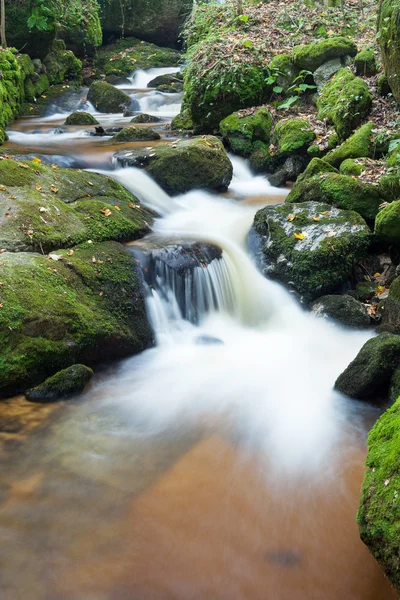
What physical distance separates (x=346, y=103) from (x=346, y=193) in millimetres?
3156

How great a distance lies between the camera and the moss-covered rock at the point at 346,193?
690 cm

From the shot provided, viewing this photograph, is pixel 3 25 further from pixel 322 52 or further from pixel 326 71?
pixel 326 71

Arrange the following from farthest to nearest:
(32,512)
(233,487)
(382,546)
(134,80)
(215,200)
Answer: (134,80), (215,200), (233,487), (32,512), (382,546)

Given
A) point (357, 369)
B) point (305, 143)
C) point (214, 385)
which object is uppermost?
point (305, 143)

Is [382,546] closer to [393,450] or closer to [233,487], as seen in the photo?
[393,450]

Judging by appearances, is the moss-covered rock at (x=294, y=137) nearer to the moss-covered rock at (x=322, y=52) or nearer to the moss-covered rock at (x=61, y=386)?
the moss-covered rock at (x=322, y=52)

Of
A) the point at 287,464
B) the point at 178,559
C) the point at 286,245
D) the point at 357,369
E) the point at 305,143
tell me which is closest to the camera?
the point at 178,559

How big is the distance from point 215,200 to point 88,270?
4.06 m

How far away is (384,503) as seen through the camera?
2395 mm

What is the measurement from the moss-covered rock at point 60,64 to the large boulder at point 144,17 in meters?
5.09

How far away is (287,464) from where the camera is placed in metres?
3.77

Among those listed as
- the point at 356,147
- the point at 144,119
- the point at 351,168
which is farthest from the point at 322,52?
the point at 144,119

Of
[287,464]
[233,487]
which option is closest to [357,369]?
[287,464]

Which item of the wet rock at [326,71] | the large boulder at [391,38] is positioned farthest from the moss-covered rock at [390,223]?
the wet rock at [326,71]
